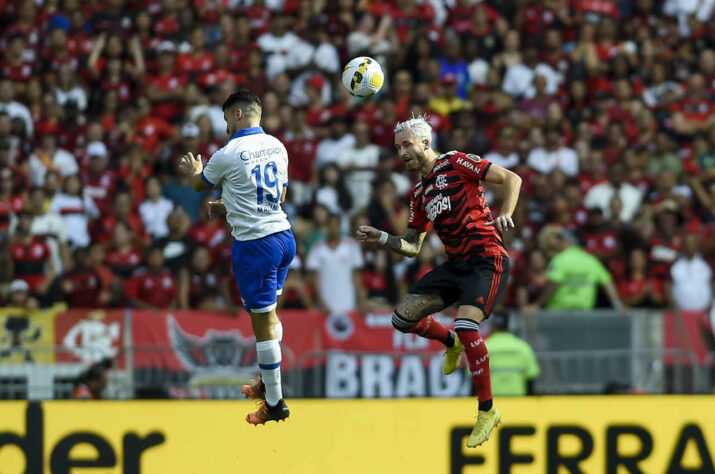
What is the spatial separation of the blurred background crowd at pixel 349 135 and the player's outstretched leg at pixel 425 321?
191 inches

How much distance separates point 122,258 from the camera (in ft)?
53.8

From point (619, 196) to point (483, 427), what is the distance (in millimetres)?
8143

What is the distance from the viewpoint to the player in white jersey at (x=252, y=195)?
399 inches

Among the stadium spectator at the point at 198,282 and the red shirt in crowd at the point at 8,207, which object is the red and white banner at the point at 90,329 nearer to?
the stadium spectator at the point at 198,282

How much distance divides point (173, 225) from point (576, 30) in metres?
7.82

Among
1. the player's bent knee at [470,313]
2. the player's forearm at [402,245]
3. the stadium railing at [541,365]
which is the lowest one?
the stadium railing at [541,365]

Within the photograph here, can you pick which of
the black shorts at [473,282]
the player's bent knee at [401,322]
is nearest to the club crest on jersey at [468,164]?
the black shorts at [473,282]

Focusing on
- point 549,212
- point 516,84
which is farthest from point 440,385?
point 516,84

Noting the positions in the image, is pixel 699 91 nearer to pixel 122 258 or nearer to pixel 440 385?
pixel 440 385

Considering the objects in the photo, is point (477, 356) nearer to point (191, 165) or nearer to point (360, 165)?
point (191, 165)

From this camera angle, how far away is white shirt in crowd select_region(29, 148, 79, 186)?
17453mm

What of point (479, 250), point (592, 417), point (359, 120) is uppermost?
point (359, 120)

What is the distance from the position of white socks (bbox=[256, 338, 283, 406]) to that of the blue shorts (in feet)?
1.09

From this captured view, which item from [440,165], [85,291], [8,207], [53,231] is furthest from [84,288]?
[440,165]
